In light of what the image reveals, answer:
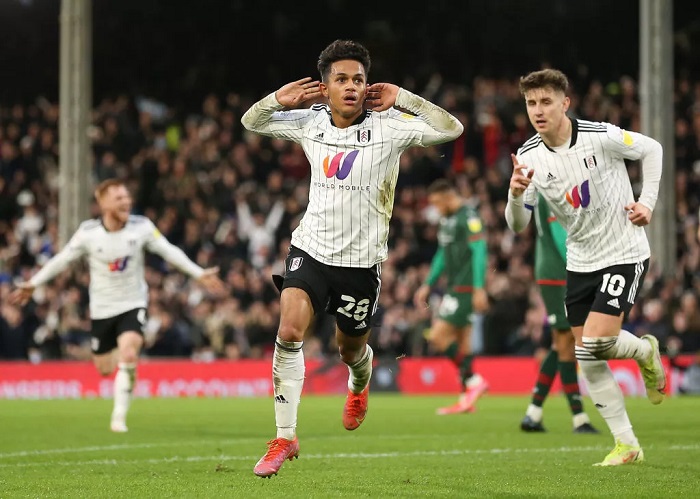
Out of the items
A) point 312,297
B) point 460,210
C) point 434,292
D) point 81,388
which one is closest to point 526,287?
point 434,292

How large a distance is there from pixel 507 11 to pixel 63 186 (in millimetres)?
11705

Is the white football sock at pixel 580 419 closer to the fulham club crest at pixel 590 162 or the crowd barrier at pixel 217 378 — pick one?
the fulham club crest at pixel 590 162

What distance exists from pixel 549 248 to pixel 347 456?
3343 mm

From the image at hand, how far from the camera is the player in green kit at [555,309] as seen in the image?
1134 cm

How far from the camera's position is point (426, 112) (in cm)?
770

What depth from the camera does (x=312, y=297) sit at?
7.38 meters

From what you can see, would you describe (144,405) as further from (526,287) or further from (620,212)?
(620,212)

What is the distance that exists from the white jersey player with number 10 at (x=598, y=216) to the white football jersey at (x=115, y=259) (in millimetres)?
5015

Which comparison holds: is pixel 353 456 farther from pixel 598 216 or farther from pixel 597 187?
pixel 597 187

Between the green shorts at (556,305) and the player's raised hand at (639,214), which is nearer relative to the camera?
the player's raised hand at (639,214)

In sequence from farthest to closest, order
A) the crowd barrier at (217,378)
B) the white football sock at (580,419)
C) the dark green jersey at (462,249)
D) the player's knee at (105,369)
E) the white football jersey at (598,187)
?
1. the crowd barrier at (217,378)
2. the dark green jersey at (462,249)
3. the player's knee at (105,369)
4. the white football sock at (580,419)
5. the white football jersey at (598,187)

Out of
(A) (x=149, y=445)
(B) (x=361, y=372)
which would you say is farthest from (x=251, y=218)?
(B) (x=361, y=372)

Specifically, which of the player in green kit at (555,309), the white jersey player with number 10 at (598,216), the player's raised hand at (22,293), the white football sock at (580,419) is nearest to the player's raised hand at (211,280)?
the player's raised hand at (22,293)

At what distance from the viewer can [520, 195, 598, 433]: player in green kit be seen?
37.2 feet
